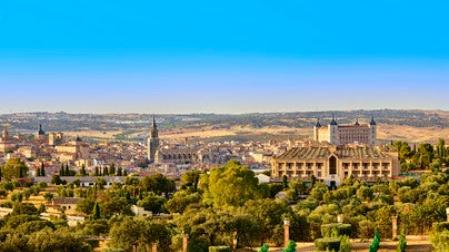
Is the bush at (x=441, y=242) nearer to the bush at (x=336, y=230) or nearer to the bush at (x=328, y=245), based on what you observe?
the bush at (x=328, y=245)

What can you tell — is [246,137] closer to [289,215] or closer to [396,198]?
[396,198]

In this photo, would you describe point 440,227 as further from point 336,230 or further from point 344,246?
point 344,246

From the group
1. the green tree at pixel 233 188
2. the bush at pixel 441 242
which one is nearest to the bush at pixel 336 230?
the bush at pixel 441 242

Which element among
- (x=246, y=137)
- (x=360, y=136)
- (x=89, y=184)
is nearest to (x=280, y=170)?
(x=89, y=184)

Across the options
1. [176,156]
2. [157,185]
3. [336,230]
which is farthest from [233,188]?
[176,156]

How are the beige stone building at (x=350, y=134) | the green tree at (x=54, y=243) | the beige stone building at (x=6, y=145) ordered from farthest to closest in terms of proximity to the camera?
the beige stone building at (x=6, y=145), the beige stone building at (x=350, y=134), the green tree at (x=54, y=243)

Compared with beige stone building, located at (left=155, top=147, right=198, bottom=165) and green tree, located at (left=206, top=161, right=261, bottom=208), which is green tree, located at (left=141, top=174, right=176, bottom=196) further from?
beige stone building, located at (left=155, top=147, right=198, bottom=165)
